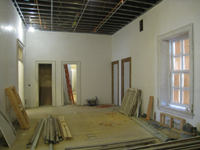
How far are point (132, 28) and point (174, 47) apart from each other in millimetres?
2388

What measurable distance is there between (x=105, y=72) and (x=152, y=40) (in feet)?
12.9

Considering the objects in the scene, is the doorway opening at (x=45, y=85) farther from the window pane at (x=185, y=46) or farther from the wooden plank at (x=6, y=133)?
the window pane at (x=185, y=46)

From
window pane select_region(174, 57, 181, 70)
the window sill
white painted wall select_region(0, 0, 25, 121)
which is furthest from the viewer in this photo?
window pane select_region(174, 57, 181, 70)

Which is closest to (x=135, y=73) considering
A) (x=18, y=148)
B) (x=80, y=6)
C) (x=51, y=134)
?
(x=80, y=6)

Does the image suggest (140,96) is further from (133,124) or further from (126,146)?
(126,146)

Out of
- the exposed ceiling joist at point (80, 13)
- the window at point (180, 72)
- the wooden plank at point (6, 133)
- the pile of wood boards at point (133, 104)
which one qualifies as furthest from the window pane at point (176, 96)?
the wooden plank at point (6, 133)

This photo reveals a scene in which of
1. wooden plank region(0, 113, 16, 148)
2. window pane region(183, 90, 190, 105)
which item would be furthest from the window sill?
wooden plank region(0, 113, 16, 148)

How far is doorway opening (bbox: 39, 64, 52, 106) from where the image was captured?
8.76 metres

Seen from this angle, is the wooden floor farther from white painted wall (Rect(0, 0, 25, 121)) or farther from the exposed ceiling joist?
the exposed ceiling joist

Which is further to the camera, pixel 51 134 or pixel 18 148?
pixel 51 134

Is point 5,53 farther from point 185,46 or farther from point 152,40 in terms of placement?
point 185,46

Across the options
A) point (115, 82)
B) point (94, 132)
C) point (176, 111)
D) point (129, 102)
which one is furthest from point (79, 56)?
point (176, 111)

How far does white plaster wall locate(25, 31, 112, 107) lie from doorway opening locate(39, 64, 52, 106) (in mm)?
937

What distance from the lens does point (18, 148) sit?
3.28 m
